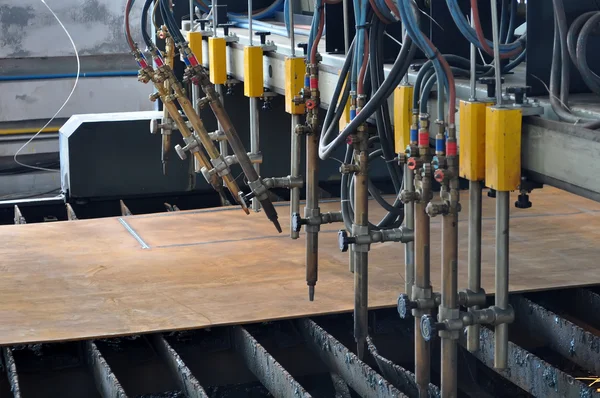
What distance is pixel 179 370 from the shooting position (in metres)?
2.75

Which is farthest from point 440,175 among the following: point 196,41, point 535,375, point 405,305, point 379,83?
point 196,41

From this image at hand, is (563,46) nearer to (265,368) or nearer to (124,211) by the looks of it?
(265,368)

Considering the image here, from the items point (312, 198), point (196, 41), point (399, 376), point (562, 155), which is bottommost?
point (399, 376)

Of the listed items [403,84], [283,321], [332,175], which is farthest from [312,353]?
[332,175]

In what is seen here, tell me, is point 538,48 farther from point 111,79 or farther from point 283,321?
point 111,79

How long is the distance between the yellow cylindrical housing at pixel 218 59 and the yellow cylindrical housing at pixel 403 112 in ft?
5.65

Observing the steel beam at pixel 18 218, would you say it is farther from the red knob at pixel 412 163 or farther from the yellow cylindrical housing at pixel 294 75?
the red knob at pixel 412 163

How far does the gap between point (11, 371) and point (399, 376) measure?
3.51 feet

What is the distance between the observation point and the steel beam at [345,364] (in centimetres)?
258

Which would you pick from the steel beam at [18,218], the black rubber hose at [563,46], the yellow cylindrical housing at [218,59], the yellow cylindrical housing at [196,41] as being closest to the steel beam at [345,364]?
the black rubber hose at [563,46]

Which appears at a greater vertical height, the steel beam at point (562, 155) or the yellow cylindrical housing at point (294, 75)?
the yellow cylindrical housing at point (294, 75)

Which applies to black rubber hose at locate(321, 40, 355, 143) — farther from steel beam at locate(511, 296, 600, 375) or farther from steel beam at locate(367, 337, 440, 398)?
steel beam at locate(511, 296, 600, 375)

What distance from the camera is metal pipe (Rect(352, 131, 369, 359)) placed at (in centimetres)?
251

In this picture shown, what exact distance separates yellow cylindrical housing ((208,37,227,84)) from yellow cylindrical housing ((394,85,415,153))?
67.7 inches
